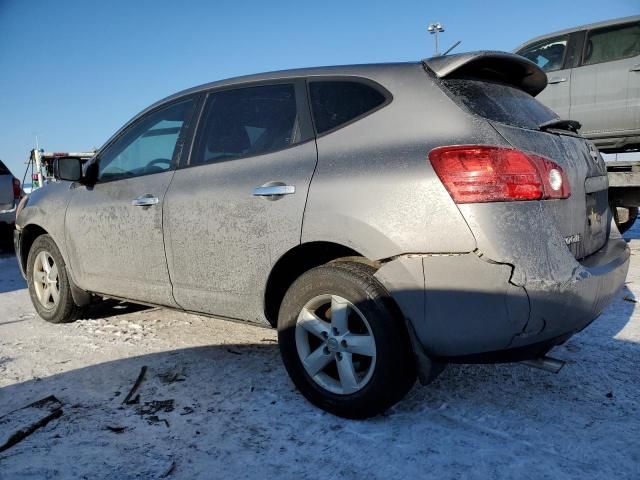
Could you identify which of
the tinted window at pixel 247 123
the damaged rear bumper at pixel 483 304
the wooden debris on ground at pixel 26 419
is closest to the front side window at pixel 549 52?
the tinted window at pixel 247 123

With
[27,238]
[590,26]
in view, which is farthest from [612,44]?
[27,238]

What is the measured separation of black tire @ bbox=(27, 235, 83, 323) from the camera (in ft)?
13.4

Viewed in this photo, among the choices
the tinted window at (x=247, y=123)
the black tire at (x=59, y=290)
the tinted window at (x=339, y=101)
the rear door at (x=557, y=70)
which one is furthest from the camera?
the rear door at (x=557, y=70)

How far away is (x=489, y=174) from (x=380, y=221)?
477 millimetres

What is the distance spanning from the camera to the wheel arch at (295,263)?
2.45 m

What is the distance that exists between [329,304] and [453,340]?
66 centimetres

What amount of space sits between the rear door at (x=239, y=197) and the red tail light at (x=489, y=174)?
0.68 meters

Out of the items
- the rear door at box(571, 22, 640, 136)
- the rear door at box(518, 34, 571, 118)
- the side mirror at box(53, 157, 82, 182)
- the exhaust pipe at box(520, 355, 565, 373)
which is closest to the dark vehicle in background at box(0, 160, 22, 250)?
the side mirror at box(53, 157, 82, 182)

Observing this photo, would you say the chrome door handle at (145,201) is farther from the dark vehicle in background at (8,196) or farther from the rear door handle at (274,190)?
the dark vehicle in background at (8,196)

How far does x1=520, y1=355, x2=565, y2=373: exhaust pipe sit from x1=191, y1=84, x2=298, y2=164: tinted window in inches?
61.0

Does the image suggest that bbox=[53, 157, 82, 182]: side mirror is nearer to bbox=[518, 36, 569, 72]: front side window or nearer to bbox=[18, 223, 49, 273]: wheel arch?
bbox=[18, 223, 49, 273]: wheel arch

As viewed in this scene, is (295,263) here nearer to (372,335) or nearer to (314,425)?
(372,335)

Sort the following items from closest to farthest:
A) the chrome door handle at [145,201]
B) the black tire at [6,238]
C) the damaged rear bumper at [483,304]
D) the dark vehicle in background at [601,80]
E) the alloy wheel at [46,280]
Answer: the damaged rear bumper at [483,304]
the chrome door handle at [145,201]
the alloy wheel at [46,280]
the dark vehicle in background at [601,80]
the black tire at [6,238]

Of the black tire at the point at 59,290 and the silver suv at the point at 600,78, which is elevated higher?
the silver suv at the point at 600,78
